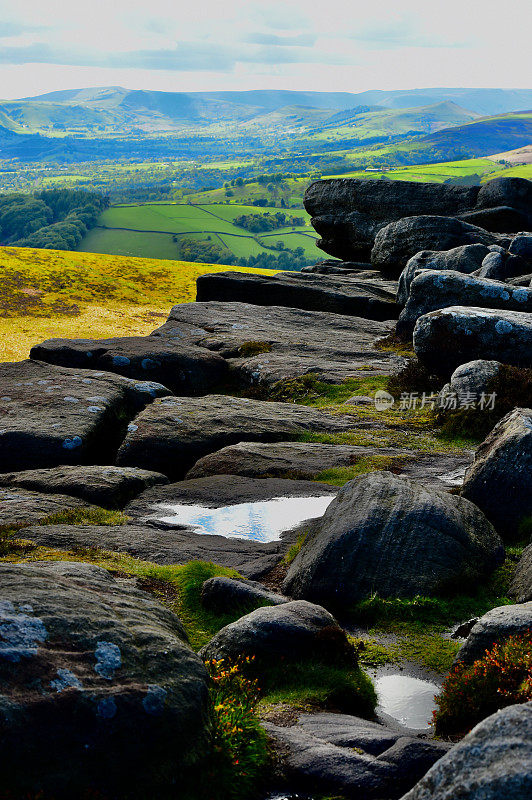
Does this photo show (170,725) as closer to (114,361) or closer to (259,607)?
(259,607)

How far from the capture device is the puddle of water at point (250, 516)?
17562mm

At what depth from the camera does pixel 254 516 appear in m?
18.1

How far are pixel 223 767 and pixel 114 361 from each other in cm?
2475

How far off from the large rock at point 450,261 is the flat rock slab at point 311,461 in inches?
728

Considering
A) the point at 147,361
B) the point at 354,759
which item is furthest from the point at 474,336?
the point at 354,759

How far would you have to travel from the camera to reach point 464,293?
31.3m

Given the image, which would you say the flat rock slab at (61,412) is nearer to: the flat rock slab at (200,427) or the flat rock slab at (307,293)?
the flat rock slab at (200,427)

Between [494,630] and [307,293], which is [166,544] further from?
[307,293]

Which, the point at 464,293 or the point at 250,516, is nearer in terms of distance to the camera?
the point at 250,516

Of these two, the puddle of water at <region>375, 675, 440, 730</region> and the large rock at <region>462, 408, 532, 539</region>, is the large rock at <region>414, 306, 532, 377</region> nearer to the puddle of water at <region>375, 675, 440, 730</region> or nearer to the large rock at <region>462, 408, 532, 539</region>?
the large rock at <region>462, 408, 532, 539</region>

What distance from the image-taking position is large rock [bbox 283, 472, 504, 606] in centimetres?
1346

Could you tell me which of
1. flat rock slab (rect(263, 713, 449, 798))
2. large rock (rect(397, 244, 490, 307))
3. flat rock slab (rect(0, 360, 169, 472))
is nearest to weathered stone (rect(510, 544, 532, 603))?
flat rock slab (rect(263, 713, 449, 798))

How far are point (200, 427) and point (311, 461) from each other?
4601 millimetres

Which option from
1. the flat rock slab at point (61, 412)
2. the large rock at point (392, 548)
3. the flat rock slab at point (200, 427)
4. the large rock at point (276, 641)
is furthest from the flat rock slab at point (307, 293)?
the large rock at point (276, 641)
